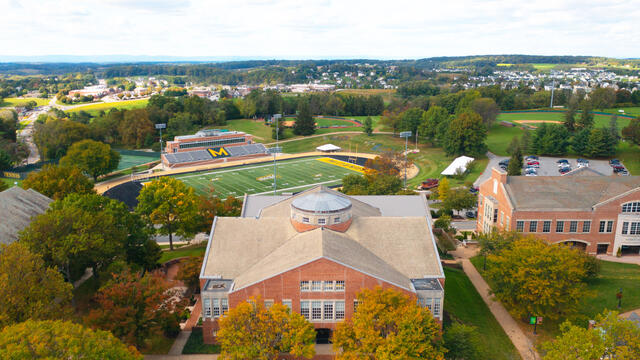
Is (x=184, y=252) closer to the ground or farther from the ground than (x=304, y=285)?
closer to the ground

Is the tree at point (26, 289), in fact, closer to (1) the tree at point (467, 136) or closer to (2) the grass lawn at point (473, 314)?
(2) the grass lawn at point (473, 314)

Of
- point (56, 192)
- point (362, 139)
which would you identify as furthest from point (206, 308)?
point (362, 139)

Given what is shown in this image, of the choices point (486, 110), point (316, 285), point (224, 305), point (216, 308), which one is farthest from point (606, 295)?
point (486, 110)

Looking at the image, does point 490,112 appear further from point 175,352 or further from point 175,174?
point 175,352

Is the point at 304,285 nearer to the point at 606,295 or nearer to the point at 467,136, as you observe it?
the point at 606,295

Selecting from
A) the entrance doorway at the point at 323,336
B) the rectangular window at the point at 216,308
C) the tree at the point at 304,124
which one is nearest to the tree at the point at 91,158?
the tree at the point at 304,124

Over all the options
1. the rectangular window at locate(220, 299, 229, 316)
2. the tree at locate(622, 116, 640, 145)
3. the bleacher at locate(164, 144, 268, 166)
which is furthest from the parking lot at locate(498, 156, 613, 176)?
the rectangular window at locate(220, 299, 229, 316)
